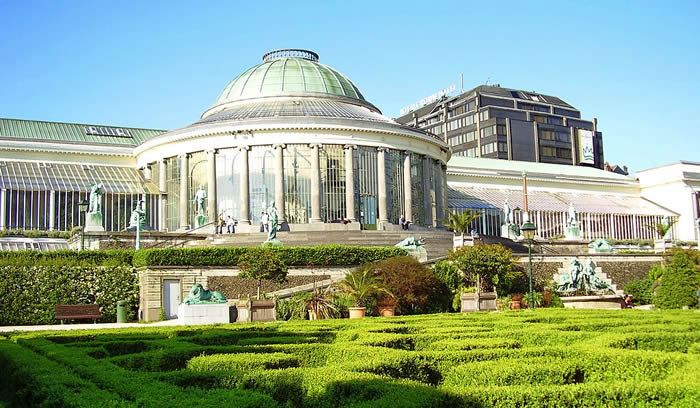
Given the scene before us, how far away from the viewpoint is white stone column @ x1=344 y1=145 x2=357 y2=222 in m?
55.5

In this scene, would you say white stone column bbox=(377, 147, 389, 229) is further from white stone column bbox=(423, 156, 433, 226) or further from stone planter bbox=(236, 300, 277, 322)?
stone planter bbox=(236, 300, 277, 322)

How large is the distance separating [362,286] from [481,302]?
18.7 feet

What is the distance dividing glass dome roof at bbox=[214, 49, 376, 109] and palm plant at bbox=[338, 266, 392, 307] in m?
31.3

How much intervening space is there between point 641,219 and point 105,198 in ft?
182

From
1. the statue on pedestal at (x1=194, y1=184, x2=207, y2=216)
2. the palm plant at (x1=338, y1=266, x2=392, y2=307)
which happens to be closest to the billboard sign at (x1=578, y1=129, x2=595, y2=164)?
the statue on pedestal at (x1=194, y1=184, x2=207, y2=216)

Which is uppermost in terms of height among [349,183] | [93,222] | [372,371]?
[349,183]

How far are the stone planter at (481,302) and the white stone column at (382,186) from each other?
21424 millimetres

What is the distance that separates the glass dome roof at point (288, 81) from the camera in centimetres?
6319

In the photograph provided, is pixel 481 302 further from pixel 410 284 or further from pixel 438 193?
pixel 438 193

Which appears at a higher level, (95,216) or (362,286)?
(95,216)

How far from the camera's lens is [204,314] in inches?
1166

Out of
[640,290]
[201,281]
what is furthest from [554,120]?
[201,281]

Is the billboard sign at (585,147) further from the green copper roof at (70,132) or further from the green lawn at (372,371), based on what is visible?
the green lawn at (372,371)

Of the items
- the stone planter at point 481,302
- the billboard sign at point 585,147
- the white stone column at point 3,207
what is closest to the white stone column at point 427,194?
the stone planter at point 481,302
